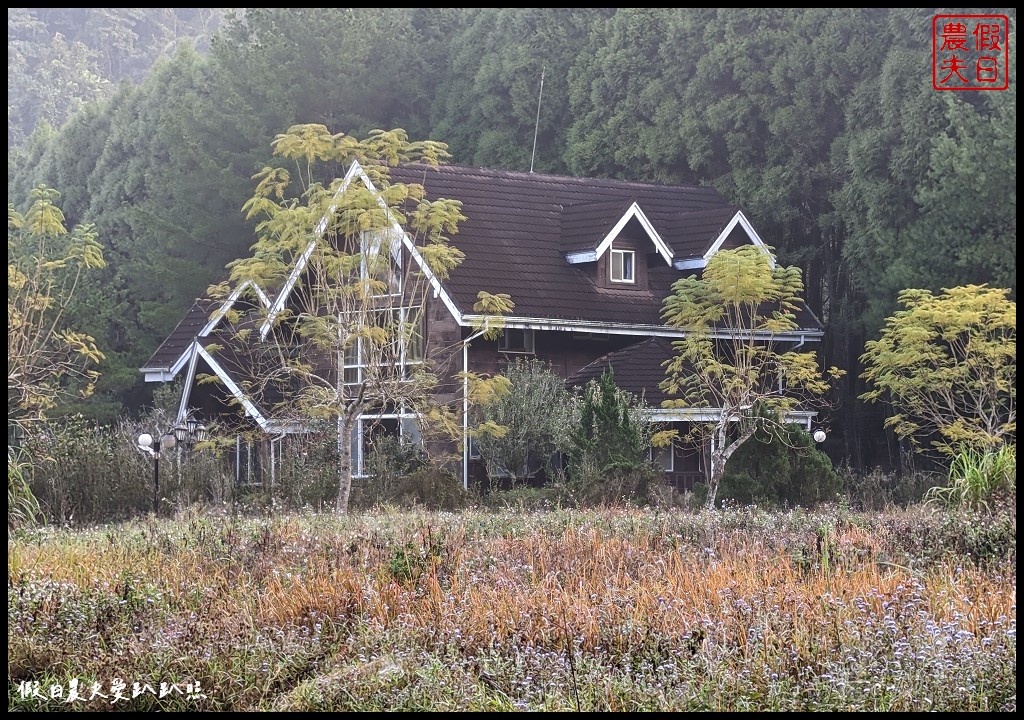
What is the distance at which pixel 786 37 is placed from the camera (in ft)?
115

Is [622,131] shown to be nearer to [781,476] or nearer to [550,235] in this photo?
[550,235]

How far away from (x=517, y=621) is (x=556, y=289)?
20.8 meters

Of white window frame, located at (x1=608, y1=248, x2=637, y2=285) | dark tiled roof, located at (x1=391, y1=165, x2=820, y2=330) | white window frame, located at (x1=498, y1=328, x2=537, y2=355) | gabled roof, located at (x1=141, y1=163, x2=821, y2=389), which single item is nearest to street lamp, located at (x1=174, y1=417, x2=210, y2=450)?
gabled roof, located at (x1=141, y1=163, x2=821, y2=389)

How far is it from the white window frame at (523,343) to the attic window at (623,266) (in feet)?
8.66

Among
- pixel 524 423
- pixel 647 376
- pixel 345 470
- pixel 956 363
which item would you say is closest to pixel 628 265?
pixel 647 376

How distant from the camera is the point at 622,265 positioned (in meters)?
31.7

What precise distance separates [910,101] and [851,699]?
25356 millimetres

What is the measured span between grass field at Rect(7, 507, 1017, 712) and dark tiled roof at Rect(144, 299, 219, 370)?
23.8m

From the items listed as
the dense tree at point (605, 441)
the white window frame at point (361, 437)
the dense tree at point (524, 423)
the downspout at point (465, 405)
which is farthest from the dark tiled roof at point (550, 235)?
the dense tree at point (605, 441)

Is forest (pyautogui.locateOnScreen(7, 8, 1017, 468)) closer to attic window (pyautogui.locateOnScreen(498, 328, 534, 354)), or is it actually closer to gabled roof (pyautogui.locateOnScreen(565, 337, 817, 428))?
gabled roof (pyautogui.locateOnScreen(565, 337, 817, 428))

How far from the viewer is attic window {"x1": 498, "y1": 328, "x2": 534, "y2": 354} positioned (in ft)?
97.0

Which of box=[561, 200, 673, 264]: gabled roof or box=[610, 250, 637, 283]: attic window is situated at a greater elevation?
box=[561, 200, 673, 264]: gabled roof

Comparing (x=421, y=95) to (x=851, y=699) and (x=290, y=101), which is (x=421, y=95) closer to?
(x=290, y=101)

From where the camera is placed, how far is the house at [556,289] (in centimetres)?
2877
